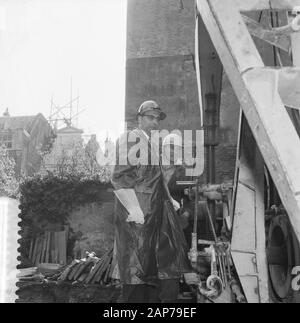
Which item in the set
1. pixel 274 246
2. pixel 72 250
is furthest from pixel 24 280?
pixel 274 246

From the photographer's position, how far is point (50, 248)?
12.1 m

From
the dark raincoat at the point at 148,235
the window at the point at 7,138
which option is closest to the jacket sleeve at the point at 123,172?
the dark raincoat at the point at 148,235

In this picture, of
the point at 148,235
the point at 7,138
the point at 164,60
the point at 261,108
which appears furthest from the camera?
the point at 7,138

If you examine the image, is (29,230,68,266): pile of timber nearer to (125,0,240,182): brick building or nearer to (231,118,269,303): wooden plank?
(125,0,240,182): brick building

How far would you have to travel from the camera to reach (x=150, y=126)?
3682 millimetres

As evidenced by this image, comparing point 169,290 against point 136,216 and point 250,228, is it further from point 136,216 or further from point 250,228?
point 250,228

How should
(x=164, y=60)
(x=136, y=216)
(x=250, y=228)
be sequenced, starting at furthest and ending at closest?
(x=164, y=60) → (x=136, y=216) → (x=250, y=228)

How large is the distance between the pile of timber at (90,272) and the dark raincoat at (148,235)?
13.1 feet

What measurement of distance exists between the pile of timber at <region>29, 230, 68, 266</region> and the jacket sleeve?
8873 mm

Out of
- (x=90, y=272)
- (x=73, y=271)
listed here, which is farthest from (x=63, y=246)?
(x=90, y=272)

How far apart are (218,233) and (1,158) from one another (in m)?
20.4

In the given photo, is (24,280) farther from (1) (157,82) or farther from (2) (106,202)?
(1) (157,82)

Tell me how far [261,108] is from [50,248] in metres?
10.9
